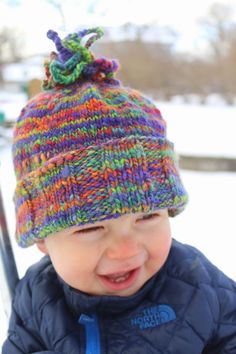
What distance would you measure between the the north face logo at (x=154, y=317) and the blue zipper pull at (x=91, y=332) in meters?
0.07

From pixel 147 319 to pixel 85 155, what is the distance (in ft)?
1.17

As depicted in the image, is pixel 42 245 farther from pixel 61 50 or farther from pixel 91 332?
pixel 61 50

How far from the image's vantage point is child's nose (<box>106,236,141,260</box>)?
67 cm

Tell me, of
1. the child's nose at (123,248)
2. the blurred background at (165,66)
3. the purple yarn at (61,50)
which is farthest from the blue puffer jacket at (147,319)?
the purple yarn at (61,50)

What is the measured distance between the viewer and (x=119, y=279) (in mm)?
720

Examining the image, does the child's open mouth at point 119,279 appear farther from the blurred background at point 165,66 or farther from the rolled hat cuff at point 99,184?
the blurred background at point 165,66

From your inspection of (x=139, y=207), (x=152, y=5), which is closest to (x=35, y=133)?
(x=139, y=207)

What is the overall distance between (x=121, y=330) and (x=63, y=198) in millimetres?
304

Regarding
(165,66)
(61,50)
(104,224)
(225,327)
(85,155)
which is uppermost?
(165,66)

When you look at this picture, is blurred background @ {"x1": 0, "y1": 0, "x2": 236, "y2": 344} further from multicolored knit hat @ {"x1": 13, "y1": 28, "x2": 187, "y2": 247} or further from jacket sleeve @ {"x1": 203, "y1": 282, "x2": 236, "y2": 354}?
jacket sleeve @ {"x1": 203, "y1": 282, "x2": 236, "y2": 354}

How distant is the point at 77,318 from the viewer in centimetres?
81

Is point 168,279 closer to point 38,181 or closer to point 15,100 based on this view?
point 38,181

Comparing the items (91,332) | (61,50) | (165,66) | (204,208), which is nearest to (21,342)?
(91,332)

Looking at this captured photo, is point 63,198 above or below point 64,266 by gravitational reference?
above
